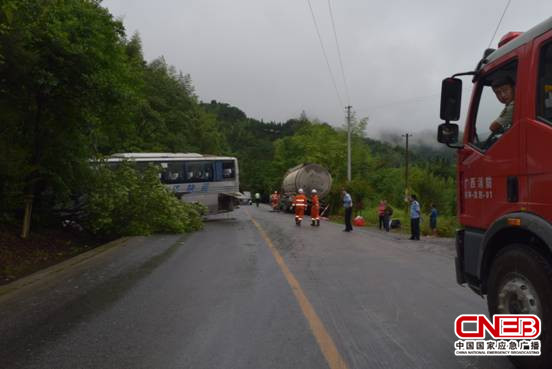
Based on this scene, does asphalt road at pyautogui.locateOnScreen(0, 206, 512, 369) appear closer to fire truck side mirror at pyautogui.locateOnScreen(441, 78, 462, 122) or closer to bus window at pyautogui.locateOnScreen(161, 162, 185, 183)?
fire truck side mirror at pyautogui.locateOnScreen(441, 78, 462, 122)

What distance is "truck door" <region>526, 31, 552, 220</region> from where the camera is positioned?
384 cm

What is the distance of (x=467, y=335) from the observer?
16.8 feet

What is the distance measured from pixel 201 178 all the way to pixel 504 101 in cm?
2367

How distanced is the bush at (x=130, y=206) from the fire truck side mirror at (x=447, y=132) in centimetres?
1271

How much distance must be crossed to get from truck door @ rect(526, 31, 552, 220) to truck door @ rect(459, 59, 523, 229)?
16cm

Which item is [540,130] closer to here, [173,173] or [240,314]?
[240,314]

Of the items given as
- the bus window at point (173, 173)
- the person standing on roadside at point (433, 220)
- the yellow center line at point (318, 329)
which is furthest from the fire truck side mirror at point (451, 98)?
the bus window at point (173, 173)

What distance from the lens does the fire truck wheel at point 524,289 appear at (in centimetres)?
371

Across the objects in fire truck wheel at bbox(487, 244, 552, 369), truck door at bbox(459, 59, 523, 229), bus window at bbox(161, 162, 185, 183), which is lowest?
fire truck wheel at bbox(487, 244, 552, 369)

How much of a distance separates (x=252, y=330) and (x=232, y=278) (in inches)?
132

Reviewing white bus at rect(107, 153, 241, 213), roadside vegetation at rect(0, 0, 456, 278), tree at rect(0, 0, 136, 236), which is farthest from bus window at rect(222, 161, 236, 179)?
tree at rect(0, 0, 136, 236)

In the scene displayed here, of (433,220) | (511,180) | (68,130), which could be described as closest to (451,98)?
(511,180)

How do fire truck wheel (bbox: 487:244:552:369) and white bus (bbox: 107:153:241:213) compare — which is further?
white bus (bbox: 107:153:241:213)

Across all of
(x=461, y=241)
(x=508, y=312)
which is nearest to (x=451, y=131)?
(x=461, y=241)
